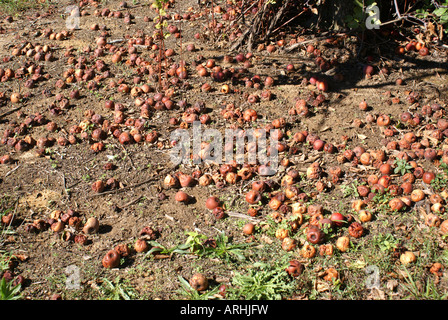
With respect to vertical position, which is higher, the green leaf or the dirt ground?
the green leaf

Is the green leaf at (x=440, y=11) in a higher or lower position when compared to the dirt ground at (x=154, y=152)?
higher

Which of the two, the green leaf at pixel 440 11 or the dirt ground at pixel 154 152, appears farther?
the green leaf at pixel 440 11

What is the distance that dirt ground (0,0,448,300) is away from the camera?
3846 mm

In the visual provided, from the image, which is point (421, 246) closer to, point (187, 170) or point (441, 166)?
point (441, 166)

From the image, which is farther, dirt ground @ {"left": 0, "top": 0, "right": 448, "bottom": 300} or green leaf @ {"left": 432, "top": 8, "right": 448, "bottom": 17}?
green leaf @ {"left": 432, "top": 8, "right": 448, "bottom": 17}

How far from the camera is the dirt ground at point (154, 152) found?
385 cm

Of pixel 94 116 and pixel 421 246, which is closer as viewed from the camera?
pixel 421 246

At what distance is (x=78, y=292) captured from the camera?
11.8ft

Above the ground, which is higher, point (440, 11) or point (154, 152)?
point (440, 11)

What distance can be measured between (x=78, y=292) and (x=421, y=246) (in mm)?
Answer: 3240

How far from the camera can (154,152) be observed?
16.9ft

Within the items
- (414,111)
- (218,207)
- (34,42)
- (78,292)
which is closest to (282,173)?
(218,207)

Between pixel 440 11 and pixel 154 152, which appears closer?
pixel 154 152

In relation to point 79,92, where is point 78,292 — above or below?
below
